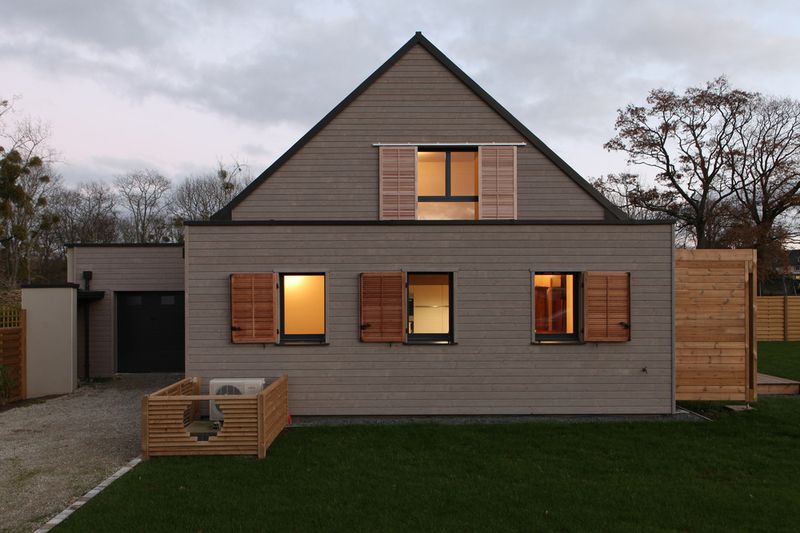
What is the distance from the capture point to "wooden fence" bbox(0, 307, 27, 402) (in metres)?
8.95

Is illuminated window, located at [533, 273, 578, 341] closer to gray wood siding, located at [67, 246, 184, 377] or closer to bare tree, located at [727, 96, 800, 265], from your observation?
gray wood siding, located at [67, 246, 184, 377]

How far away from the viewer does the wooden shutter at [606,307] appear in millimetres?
7492

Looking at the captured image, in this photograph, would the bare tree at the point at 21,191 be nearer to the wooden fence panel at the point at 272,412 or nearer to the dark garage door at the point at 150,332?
the dark garage door at the point at 150,332

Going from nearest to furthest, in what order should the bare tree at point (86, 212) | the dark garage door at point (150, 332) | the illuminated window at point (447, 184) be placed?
1. the illuminated window at point (447, 184)
2. the dark garage door at point (150, 332)
3. the bare tree at point (86, 212)

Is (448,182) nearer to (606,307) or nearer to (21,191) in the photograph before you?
(606,307)

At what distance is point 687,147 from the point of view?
22875mm

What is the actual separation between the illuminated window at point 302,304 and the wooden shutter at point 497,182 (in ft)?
10.6

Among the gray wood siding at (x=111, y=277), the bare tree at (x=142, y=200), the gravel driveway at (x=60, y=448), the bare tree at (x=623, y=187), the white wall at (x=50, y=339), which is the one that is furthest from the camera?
the bare tree at (x=142, y=200)

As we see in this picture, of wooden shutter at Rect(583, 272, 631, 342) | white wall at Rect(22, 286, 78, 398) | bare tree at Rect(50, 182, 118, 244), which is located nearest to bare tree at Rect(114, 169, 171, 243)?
bare tree at Rect(50, 182, 118, 244)

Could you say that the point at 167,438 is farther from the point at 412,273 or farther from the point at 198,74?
the point at 198,74

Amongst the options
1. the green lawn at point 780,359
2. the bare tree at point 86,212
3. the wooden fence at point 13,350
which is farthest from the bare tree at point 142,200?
the green lawn at point 780,359

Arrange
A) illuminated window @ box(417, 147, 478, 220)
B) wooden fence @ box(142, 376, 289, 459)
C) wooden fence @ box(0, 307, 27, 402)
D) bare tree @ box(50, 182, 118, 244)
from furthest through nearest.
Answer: bare tree @ box(50, 182, 118, 244), wooden fence @ box(0, 307, 27, 402), illuminated window @ box(417, 147, 478, 220), wooden fence @ box(142, 376, 289, 459)

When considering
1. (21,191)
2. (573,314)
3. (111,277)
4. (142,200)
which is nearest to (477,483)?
(573,314)

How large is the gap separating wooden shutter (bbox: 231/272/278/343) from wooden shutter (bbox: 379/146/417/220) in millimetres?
2391
